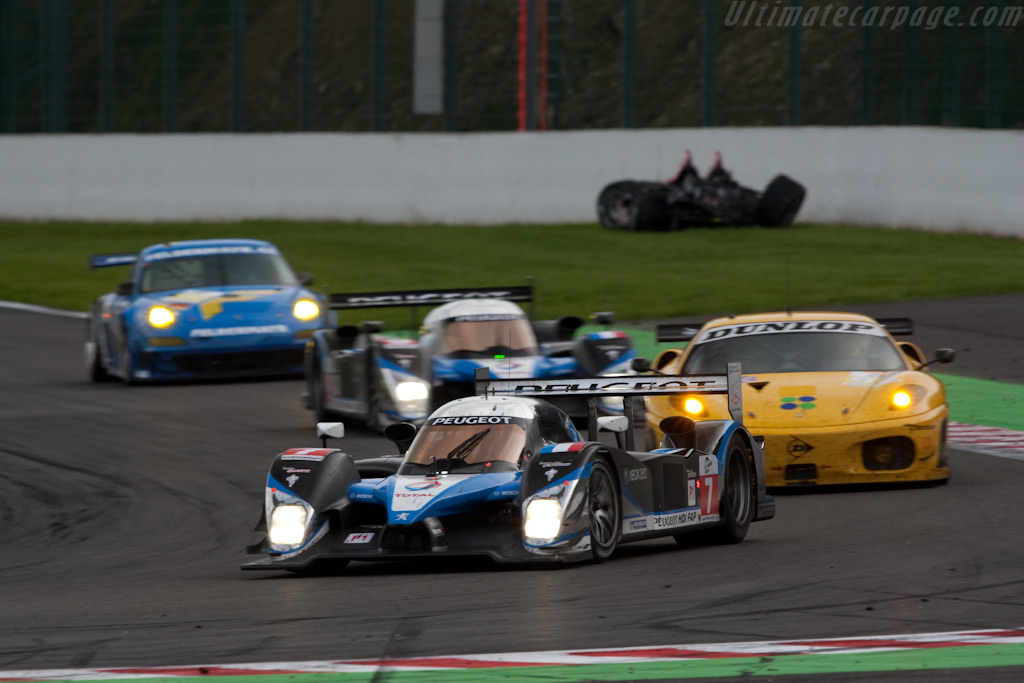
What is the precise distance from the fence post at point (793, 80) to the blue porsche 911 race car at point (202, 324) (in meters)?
17.6

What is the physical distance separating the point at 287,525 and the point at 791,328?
5.41 meters

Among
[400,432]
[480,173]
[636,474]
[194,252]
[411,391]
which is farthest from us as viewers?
[480,173]

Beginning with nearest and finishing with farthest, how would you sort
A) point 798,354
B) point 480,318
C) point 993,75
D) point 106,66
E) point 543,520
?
point 543,520, point 798,354, point 480,318, point 993,75, point 106,66

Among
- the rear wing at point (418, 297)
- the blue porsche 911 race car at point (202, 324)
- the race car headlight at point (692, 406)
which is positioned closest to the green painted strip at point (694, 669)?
the race car headlight at point (692, 406)

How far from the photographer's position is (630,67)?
3722 cm

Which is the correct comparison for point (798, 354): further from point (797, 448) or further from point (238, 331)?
point (238, 331)

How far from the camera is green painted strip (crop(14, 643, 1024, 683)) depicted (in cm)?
653

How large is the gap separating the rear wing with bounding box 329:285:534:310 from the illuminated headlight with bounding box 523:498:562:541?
722 cm

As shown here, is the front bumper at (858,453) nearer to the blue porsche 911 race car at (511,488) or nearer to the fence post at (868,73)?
the blue porsche 911 race car at (511,488)

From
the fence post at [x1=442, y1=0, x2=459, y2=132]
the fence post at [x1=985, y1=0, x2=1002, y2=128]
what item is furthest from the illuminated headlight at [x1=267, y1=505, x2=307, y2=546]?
the fence post at [x1=442, y1=0, x2=459, y2=132]

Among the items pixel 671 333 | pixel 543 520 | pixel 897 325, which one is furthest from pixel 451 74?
pixel 543 520

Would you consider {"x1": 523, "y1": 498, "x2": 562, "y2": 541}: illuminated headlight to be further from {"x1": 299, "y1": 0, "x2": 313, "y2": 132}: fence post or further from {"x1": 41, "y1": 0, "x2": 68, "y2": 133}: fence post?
{"x1": 41, "y1": 0, "x2": 68, "y2": 133}: fence post

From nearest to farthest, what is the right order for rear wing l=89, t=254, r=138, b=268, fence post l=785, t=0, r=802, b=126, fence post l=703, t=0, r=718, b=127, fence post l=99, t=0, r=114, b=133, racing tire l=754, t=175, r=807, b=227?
rear wing l=89, t=254, r=138, b=268
racing tire l=754, t=175, r=807, b=227
fence post l=785, t=0, r=802, b=126
fence post l=703, t=0, r=718, b=127
fence post l=99, t=0, r=114, b=133

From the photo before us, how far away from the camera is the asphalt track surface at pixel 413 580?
7.31 m
